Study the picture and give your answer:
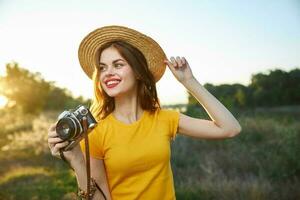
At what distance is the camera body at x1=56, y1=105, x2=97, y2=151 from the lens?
1.76 m

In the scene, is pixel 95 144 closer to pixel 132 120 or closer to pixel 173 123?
pixel 132 120

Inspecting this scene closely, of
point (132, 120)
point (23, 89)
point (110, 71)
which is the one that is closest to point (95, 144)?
point (132, 120)

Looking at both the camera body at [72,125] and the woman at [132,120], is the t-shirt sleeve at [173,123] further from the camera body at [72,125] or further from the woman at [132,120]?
the camera body at [72,125]

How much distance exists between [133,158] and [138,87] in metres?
0.50

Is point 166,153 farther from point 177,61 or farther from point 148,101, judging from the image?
point 177,61

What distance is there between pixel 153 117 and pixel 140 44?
40 centimetres

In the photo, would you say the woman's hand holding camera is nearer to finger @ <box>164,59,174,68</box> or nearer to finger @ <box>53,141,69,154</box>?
finger @ <box>53,141,69,154</box>

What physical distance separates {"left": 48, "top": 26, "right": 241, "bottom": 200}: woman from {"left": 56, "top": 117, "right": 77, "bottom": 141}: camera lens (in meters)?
0.04

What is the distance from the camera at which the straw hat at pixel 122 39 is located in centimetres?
220

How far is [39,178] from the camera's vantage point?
294 inches

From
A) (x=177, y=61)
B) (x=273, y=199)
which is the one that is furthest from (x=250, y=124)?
(x=177, y=61)

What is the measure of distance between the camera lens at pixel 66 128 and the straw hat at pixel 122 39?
0.47 meters

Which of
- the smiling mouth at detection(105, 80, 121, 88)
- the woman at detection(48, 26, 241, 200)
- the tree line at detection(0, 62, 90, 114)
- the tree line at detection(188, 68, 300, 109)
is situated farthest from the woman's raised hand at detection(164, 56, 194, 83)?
the tree line at detection(0, 62, 90, 114)

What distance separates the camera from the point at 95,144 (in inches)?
75.8
